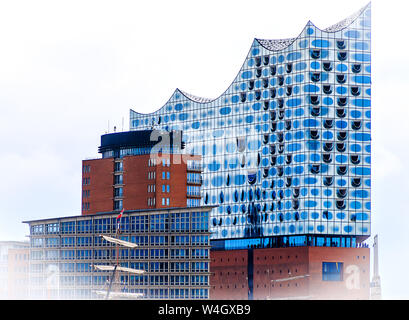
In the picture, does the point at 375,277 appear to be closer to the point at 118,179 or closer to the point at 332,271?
the point at 332,271

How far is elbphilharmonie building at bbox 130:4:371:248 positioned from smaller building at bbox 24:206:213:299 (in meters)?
15.6

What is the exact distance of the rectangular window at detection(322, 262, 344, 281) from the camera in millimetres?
133250

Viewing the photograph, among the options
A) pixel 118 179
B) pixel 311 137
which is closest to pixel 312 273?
pixel 311 137

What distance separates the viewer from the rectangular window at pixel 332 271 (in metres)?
133

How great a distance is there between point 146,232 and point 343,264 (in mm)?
32691

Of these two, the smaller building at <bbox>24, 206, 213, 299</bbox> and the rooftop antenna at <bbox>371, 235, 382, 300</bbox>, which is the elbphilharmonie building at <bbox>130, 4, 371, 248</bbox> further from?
the smaller building at <bbox>24, 206, 213, 299</bbox>

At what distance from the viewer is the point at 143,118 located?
175125mm

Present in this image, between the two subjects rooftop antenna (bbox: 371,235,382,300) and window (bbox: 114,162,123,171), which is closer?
rooftop antenna (bbox: 371,235,382,300)

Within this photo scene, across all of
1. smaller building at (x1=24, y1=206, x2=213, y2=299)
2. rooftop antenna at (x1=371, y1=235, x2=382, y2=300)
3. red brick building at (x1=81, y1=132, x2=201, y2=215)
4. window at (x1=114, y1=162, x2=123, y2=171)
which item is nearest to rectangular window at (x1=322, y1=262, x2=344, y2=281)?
rooftop antenna at (x1=371, y1=235, x2=382, y2=300)

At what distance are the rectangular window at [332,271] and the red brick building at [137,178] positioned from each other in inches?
1260

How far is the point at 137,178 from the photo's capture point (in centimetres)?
15412
